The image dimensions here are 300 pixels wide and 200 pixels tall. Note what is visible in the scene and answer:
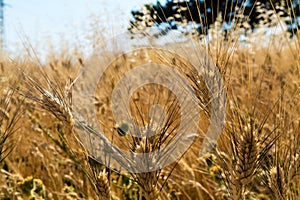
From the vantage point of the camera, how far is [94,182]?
0.66m

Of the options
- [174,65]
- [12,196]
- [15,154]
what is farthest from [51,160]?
[174,65]

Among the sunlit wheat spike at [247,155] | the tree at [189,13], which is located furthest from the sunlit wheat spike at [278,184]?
the tree at [189,13]

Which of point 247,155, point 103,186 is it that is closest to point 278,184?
point 247,155

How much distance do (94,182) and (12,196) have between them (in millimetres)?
487

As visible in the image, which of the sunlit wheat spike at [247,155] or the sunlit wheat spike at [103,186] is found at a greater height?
the sunlit wheat spike at [247,155]

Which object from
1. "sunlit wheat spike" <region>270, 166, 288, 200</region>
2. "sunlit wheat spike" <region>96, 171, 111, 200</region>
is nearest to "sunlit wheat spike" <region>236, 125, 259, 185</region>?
"sunlit wheat spike" <region>270, 166, 288, 200</region>

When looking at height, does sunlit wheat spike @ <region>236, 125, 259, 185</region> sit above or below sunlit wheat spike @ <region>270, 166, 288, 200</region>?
above

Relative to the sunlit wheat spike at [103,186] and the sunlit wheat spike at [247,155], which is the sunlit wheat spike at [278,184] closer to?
the sunlit wheat spike at [247,155]

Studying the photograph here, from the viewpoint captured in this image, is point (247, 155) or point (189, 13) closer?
point (247, 155)

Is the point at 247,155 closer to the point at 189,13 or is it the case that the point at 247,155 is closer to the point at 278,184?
the point at 278,184

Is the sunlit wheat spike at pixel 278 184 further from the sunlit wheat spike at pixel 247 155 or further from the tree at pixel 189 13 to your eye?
the tree at pixel 189 13

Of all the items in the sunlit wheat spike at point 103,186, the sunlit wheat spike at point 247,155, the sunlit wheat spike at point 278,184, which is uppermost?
the sunlit wheat spike at point 247,155

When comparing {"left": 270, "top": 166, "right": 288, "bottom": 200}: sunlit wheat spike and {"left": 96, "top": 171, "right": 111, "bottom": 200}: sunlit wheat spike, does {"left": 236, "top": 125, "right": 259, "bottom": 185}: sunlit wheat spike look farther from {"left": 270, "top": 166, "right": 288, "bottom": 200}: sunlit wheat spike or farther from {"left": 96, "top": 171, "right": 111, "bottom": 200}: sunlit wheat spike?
{"left": 96, "top": 171, "right": 111, "bottom": 200}: sunlit wheat spike

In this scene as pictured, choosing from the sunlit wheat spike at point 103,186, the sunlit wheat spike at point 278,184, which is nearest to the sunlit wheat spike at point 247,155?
the sunlit wheat spike at point 278,184
